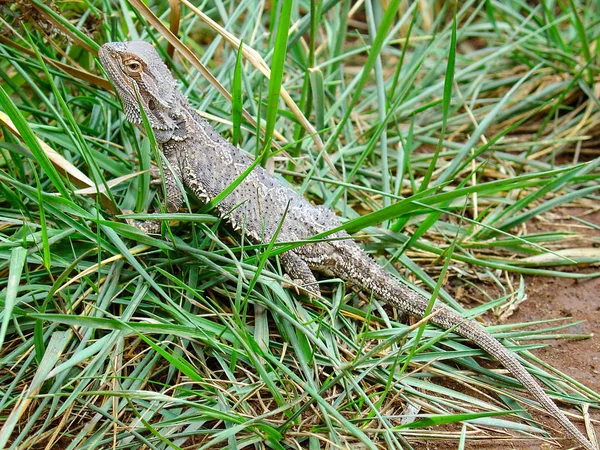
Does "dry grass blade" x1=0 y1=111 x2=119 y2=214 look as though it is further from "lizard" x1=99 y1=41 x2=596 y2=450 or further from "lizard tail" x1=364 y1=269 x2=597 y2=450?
"lizard tail" x1=364 y1=269 x2=597 y2=450

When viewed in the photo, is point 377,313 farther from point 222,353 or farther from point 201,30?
point 201,30

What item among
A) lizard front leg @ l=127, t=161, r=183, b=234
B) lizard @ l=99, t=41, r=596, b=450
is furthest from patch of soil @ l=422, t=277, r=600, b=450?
lizard front leg @ l=127, t=161, r=183, b=234

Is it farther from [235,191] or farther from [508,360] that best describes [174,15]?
[508,360]

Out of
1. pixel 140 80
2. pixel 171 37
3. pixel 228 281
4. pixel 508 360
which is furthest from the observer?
pixel 171 37

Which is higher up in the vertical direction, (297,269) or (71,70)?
(71,70)

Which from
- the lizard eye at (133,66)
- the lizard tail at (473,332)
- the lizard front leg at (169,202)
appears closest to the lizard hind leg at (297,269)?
the lizard tail at (473,332)

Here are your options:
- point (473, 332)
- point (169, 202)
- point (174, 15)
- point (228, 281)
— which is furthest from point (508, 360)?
point (174, 15)
